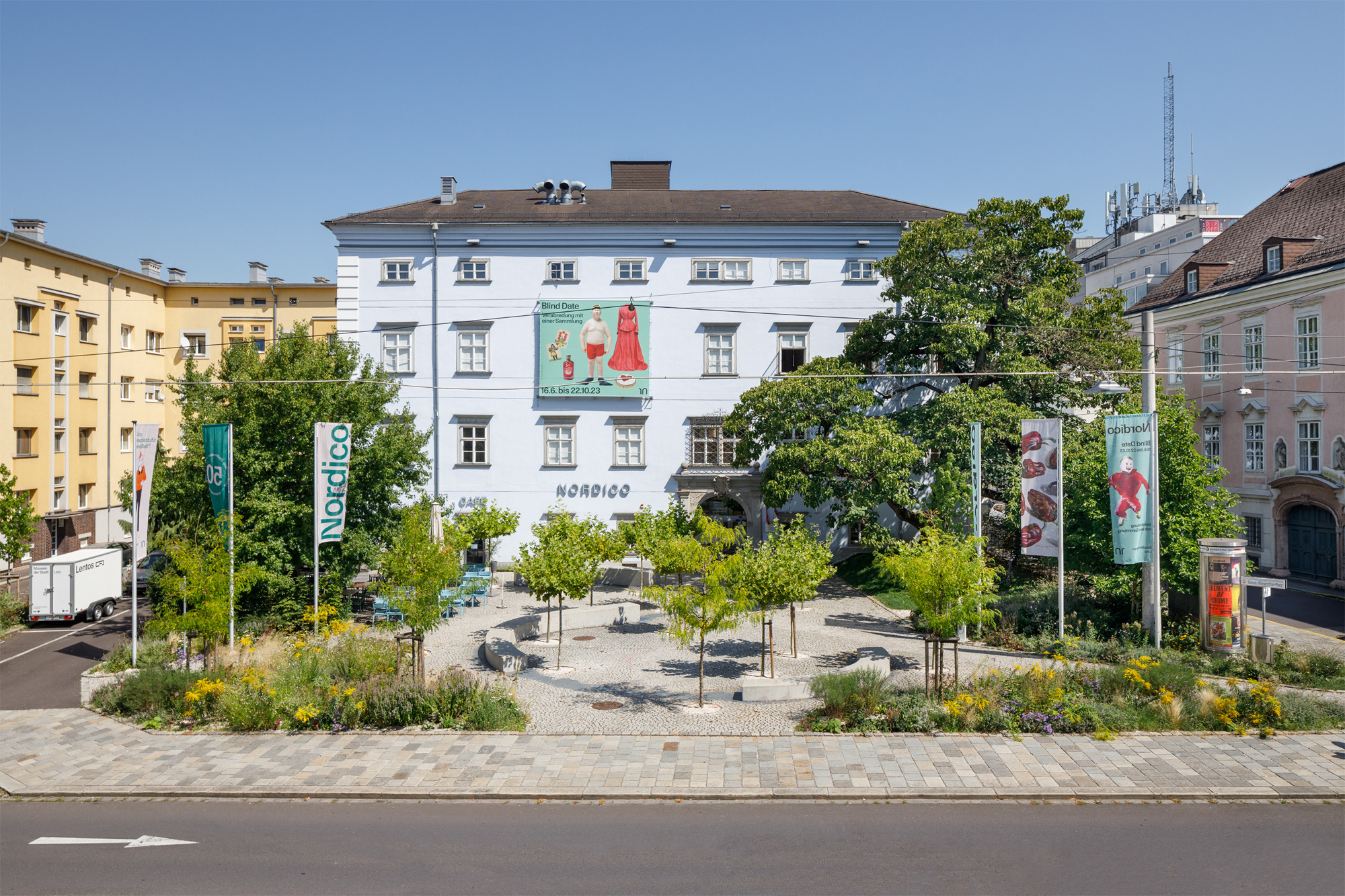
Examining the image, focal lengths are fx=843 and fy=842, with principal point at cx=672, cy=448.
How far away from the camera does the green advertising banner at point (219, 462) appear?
65.0 feet

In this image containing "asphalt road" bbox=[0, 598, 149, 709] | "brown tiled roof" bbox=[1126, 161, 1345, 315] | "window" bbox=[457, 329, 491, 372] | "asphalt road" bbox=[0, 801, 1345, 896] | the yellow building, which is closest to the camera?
"asphalt road" bbox=[0, 801, 1345, 896]

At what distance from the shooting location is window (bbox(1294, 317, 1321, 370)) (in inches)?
1199

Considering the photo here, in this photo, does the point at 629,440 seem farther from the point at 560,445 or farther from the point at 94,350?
the point at 94,350

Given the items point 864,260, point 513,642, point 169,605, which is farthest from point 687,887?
point 864,260

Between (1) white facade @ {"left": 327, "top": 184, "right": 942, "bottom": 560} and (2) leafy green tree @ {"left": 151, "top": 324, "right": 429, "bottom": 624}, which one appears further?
(1) white facade @ {"left": 327, "top": 184, "right": 942, "bottom": 560}

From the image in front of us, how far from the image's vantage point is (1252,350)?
33.8m

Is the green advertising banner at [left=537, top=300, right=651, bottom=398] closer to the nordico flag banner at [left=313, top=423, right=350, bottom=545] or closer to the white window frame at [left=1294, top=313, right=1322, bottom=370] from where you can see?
the nordico flag banner at [left=313, top=423, right=350, bottom=545]

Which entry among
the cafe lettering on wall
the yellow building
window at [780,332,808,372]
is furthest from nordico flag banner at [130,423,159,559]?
window at [780,332,808,372]

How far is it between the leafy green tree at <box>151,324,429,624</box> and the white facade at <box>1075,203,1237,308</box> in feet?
157

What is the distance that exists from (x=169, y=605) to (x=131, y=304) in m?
33.2

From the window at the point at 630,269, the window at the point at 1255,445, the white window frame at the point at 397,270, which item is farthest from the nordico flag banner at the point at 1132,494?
the white window frame at the point at 397,270

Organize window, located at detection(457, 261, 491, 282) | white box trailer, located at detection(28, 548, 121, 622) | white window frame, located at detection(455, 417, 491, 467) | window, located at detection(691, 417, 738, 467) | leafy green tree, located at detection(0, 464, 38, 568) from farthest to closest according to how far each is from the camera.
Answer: window, located at detection(457, 261, 491, 282) → white window frame, located at detection(455, 417, 491, 467) → window, located at detection(691, 417, 738, 467) → leafy green tree, located at detection(0, 464, 38, 568) → white box trailer, located at detection(28, 548, 121, 622)

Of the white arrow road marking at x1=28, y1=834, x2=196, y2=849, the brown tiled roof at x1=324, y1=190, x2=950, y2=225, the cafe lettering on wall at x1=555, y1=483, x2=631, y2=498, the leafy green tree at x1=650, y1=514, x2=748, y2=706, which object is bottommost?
the white arrow road marking at x1=28, y1=834, x2=196, y2=849

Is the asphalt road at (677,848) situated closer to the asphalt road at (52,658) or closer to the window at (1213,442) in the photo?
the asphalt road at (52,658)
